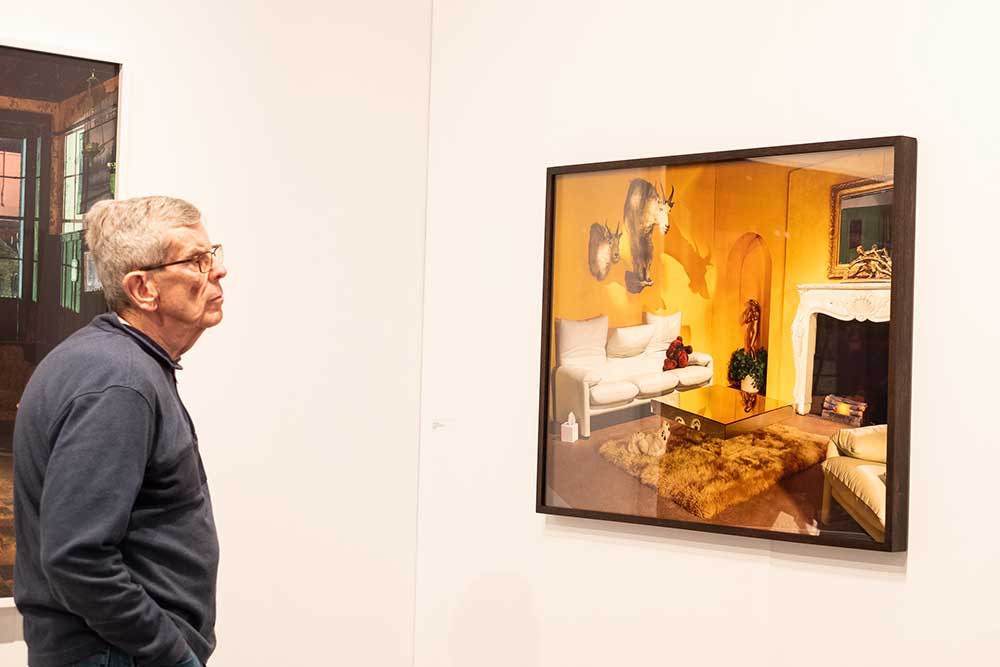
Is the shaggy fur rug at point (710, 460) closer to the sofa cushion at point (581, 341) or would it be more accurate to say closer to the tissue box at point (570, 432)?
the tissue box at point (570, 432)

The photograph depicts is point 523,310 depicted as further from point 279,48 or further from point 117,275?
point 117,275

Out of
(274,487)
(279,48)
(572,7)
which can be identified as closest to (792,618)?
(274,487)

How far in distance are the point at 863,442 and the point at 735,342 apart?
44 cm

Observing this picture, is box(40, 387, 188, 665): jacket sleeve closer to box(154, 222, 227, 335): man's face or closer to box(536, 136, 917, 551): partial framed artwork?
box(154, 222, 227, 335): man's face

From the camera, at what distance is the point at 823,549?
3029mm

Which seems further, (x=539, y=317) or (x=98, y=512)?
(x=539, y=317)

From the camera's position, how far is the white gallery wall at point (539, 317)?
2.81 metres

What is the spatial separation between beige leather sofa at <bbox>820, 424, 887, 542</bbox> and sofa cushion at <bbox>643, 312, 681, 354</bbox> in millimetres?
548

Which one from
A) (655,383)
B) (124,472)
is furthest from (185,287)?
(655,383)

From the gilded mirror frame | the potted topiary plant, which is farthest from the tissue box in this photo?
the gilded mirror frame

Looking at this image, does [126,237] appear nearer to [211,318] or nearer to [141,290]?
[141,290]

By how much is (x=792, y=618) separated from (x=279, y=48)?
2290 millimetres

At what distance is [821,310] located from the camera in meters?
2.99

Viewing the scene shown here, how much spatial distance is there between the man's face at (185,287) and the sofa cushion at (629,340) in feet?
4.48
